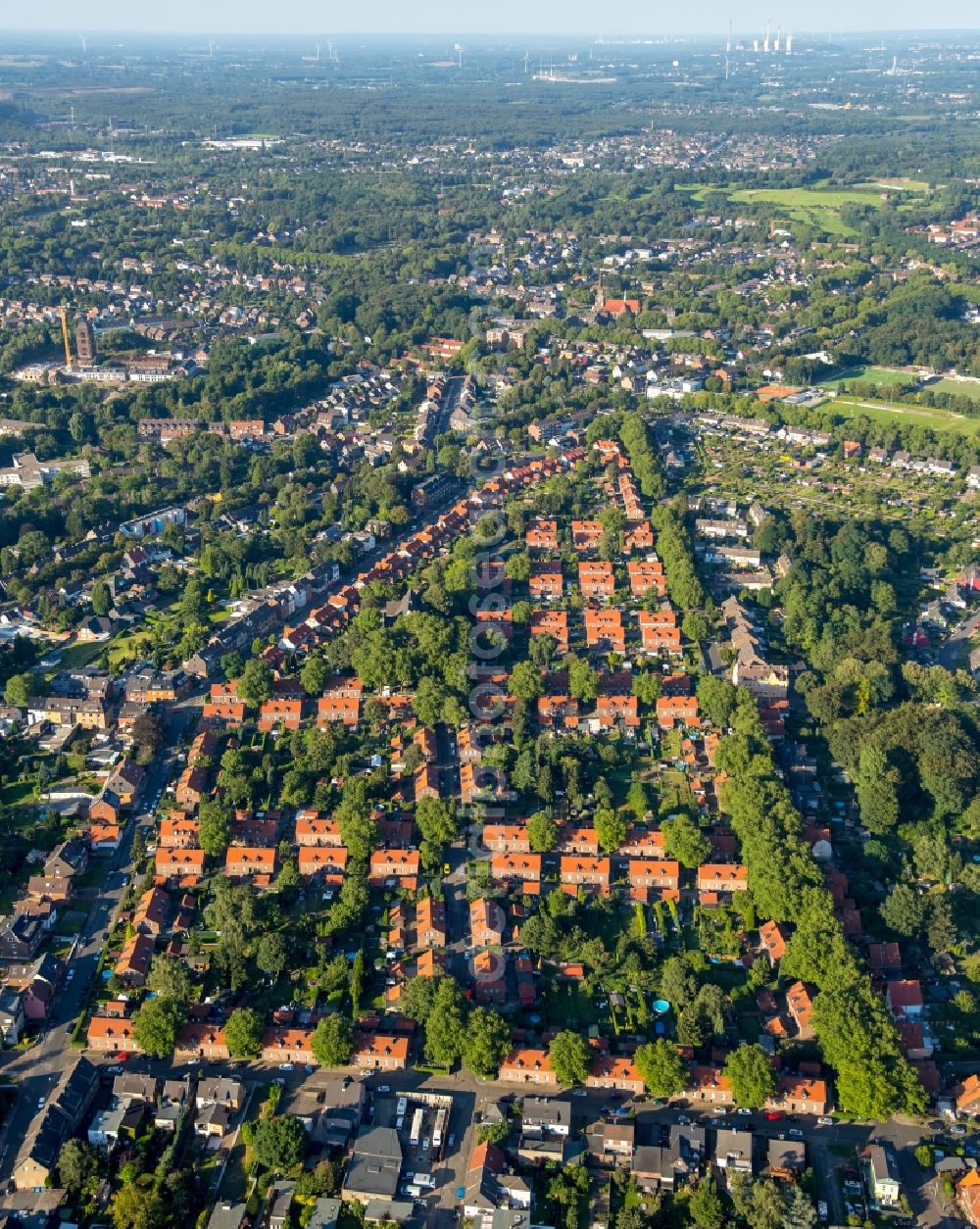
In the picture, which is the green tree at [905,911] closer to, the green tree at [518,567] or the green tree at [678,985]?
the green tree at [678,985]

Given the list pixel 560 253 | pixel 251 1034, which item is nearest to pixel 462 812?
pixel 251 1034

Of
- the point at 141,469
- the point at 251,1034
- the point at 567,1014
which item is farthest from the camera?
the point at 141,469

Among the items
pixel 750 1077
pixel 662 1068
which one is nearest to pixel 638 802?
pixel 662 1068

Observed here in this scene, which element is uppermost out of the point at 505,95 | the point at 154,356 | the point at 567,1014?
the point at 505,95

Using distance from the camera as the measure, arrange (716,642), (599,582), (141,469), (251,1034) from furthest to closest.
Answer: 1. (141,469)
2. (599,582)
3. (716,642)
4. (251,1034)

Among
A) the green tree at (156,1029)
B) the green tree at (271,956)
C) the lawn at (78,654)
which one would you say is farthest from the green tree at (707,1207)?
the lawn at (78,654)

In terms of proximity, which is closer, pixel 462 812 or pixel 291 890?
pixel 291 890

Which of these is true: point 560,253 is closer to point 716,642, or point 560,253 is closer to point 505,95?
point 716,642
